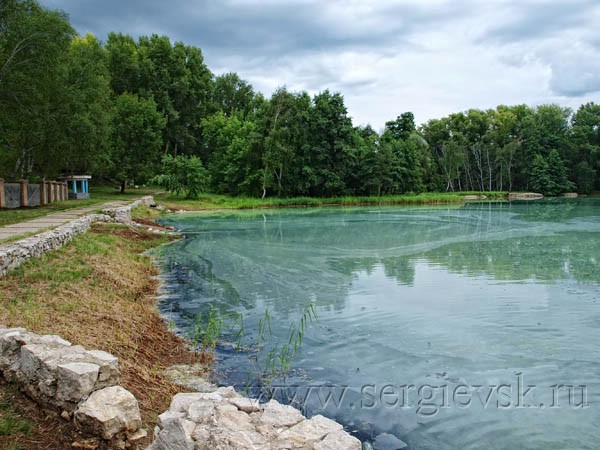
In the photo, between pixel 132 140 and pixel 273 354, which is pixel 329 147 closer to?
pixel 132 140

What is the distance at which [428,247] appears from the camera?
61.6 ft

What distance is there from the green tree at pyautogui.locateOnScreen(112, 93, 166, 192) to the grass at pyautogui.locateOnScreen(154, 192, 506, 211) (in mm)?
3347

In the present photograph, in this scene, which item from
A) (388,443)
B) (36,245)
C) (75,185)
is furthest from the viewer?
(75,185)

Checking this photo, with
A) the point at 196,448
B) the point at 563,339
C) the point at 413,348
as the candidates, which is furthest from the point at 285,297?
the point at 196,448

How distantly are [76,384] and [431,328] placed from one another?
6045 mm

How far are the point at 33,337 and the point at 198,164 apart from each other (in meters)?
41.6

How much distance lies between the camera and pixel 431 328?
336 inches

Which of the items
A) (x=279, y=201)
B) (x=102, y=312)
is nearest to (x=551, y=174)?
(x=279, y=201)

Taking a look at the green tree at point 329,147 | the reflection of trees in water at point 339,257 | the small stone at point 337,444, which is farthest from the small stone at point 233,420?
the green tree at point 329,147

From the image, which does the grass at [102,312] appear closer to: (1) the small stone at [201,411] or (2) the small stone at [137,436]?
(2) the small stone at [137,436]

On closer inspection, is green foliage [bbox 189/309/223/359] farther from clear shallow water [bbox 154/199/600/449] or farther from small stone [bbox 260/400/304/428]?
small stone [bbox 260/400/304/428]

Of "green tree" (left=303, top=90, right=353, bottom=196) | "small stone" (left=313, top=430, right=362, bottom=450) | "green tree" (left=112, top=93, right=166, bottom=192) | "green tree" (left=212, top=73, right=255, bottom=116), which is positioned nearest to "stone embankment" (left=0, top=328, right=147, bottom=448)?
"small stone" (left=313, top=430, right=362, bottom=450)

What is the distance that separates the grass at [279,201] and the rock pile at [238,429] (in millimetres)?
37672

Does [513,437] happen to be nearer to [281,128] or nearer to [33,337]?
A: [33,337]
